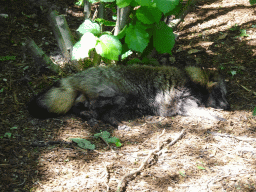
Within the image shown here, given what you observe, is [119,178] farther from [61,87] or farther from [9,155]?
[61,87]

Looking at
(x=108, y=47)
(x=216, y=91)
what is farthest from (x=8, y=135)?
(x=216, y=91)

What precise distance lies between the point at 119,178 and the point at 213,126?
1.77 meters

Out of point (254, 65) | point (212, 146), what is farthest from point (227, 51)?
point (212, 146)

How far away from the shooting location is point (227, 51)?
194 inches

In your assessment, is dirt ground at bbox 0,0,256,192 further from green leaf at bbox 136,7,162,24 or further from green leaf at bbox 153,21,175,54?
green leaf at bbox 136,7,162,24

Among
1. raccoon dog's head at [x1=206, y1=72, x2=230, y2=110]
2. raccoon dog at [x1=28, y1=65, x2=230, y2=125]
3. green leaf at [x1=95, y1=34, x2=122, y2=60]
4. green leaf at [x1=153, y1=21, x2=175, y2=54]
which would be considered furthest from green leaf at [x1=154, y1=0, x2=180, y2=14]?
raccoon dog's head at [x1=206, y1=72, x2=230, y2=110]

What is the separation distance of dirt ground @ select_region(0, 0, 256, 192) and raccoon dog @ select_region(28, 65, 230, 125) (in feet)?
0.64

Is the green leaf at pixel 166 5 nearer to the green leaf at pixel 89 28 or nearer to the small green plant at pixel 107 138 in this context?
the green leaf at pixel 89 28

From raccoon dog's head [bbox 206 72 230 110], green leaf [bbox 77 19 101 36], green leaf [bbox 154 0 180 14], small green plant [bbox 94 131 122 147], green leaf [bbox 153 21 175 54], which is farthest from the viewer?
raccoon dog's head [bbox 206 72 230 110]

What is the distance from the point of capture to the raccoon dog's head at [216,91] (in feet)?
13.1

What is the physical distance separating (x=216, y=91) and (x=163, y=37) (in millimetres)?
1415

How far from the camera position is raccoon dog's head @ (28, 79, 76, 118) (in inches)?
124

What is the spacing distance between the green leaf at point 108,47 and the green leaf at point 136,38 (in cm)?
18

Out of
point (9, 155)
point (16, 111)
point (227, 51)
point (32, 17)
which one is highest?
point (32, 17)
